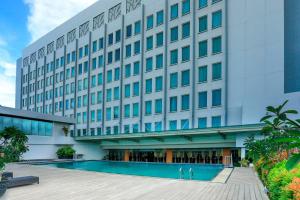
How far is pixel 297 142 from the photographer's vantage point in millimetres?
2574

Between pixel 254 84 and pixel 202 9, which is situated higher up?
pixel 202 9

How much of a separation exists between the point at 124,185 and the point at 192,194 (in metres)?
4.08

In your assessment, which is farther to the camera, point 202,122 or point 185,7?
point 185,7

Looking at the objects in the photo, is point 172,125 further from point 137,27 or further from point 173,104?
point 137,27

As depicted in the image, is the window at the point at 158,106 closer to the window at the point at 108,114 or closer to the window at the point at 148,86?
the window at the point at 148,86

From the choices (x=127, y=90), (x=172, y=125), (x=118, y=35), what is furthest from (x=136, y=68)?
(x=172, y=125)

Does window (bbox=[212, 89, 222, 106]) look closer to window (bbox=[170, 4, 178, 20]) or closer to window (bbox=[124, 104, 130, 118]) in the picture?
window (bbox=[170, 4, 178, 20])

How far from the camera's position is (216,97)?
115 ft

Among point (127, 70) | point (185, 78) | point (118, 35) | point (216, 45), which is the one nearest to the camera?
point (216, 45)

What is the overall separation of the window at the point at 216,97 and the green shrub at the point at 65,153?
2131cm

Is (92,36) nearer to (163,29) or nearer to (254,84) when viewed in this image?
(163,29)

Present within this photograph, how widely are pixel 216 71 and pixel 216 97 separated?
304 centimetres

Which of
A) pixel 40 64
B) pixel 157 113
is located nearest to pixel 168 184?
pixel 157 113

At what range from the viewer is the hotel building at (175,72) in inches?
A: 1204
